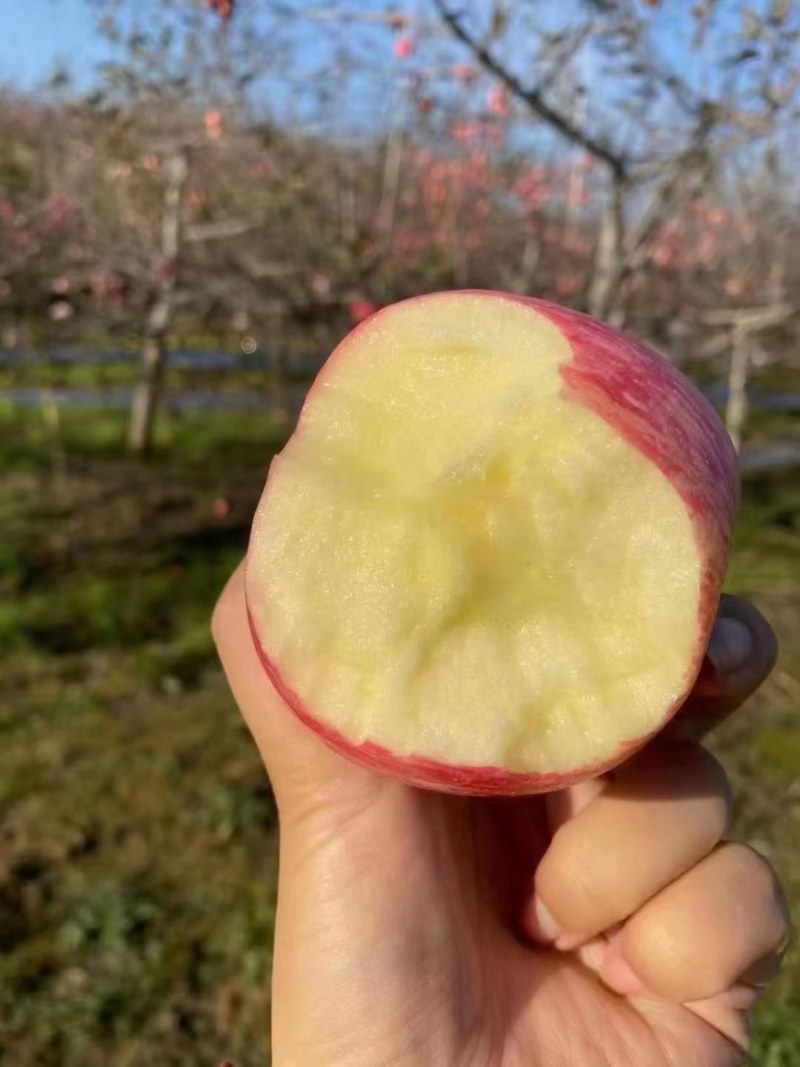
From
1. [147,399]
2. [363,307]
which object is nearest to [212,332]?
[147,399]

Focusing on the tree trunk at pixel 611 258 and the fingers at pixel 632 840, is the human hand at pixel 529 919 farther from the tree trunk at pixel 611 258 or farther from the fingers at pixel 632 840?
the tree trunk at pixel 611 258

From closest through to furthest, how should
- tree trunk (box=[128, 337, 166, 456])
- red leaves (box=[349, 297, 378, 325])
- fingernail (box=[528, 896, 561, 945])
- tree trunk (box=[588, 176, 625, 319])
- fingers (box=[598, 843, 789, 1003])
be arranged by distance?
fingers (box=[598, 843, 789, 1003])
fingernail (box=[528, 896, 561, 945])
tree trunk (box=[588, 176, 625, 319])
red leaves (box=[349, 297, 378, 325])
tree trunk (box=[128, 337, 166, 456])

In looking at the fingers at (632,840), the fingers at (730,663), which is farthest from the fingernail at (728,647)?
the fingers at (632,840)

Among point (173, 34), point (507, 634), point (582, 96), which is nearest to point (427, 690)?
point (507, 634)

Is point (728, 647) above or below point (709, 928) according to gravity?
above

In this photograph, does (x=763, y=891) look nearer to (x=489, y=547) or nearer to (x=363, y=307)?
(x=489, y=547)

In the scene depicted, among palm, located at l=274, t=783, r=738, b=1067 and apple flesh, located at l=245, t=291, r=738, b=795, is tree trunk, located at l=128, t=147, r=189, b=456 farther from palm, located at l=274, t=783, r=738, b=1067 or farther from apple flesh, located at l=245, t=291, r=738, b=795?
palm, located at l=274, t=783, r=738, b=1067

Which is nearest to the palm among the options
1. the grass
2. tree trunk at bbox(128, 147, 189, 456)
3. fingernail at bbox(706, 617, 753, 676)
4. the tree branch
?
fingernail at bbox(706, 617, 753, 676)
